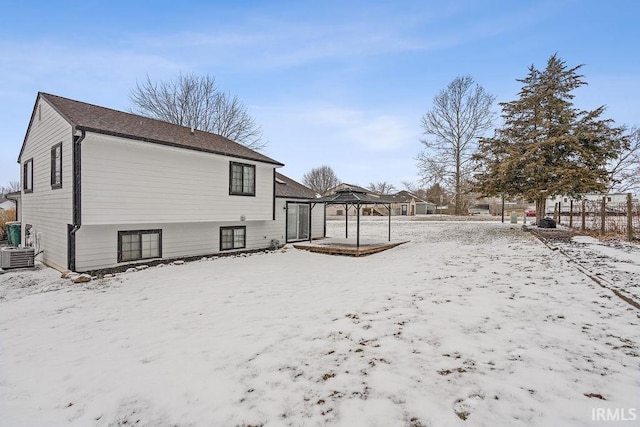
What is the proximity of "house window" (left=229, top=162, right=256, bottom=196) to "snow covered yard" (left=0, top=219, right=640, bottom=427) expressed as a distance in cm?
520

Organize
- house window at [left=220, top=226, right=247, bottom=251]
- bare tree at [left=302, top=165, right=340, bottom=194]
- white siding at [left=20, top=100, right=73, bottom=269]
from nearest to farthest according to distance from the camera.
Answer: white siding at [left=20, top=100, right=73, bottom=269]
house window at [left=220, top=226, right=247, bottom=251]
bare tree at [left=302, top=165, right=340, bottom=194]

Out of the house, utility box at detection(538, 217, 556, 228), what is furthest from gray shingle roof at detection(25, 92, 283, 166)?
utility box at detection(538, 217, 556, 228)

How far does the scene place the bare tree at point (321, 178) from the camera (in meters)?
65.4

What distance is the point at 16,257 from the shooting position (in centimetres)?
843

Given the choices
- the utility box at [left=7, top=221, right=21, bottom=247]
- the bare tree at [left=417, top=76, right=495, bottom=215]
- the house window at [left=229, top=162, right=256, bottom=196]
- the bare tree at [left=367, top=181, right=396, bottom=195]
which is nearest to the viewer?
the house window at [left=229, top=162, right=256, bottom=196]

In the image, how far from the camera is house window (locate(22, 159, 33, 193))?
1120 centimetres

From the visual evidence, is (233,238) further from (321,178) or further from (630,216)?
(321,178)

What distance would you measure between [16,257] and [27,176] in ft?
17.1

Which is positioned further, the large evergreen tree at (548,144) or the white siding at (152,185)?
the large evergreen tree at (548,144)

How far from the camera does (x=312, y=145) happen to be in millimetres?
34375

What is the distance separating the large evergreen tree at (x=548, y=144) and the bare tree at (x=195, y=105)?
17.7m

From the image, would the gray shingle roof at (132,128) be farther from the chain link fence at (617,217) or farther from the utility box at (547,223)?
the utility box at (547,223)

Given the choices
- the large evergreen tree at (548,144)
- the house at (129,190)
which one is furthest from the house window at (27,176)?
the large evergreen tree at (548,144)

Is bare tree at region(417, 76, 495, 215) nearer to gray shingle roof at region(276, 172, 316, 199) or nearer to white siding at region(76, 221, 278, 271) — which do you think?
gray shingle roof at region(276, 172, 316, 199)
